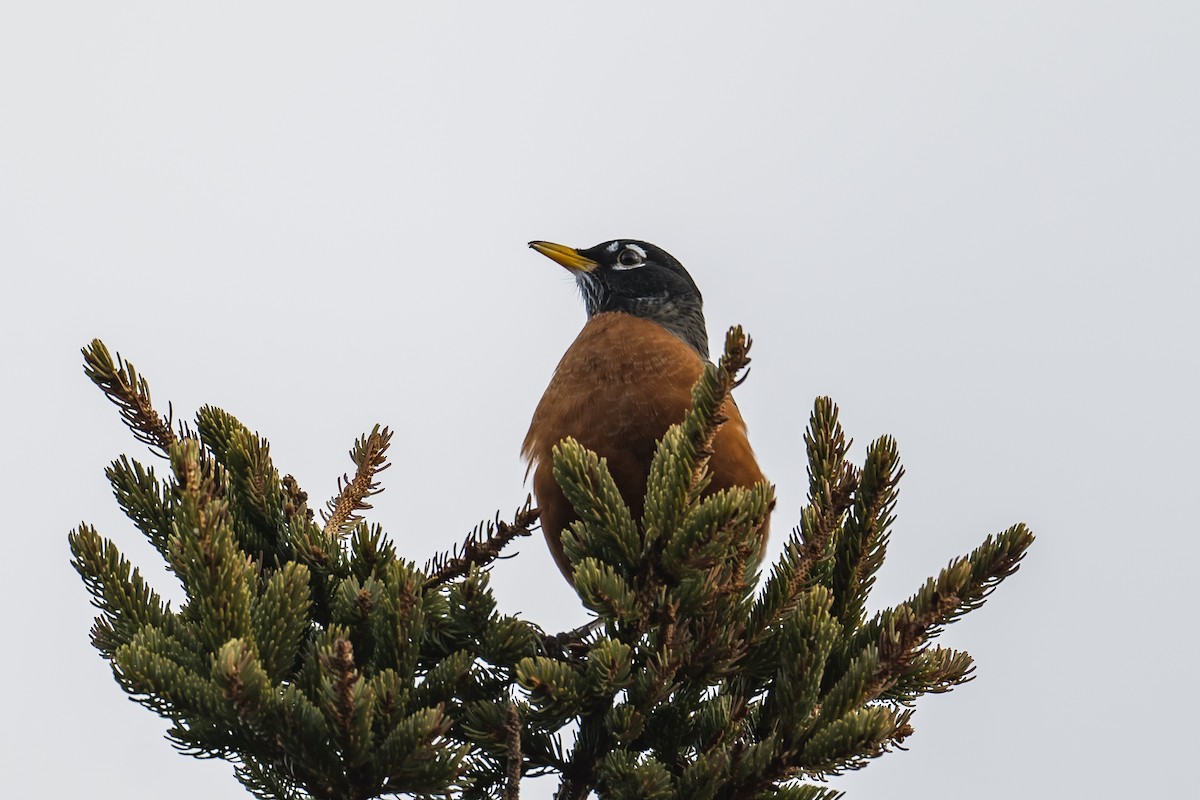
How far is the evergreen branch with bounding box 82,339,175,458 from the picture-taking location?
3.13 m

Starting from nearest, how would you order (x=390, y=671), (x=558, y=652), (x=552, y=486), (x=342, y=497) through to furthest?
(x=390, y=671), (x=558, y=652), (x=342, y=497), (x=552, y=486)

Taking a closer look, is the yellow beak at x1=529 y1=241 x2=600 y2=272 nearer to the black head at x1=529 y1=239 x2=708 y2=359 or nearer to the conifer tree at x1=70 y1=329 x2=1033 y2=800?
the black head at x1=529 y1=239 x2=708 y2=359

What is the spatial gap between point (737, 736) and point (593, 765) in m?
0.40

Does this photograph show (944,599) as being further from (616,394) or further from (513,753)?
(616,394)

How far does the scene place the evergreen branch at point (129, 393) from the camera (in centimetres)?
313

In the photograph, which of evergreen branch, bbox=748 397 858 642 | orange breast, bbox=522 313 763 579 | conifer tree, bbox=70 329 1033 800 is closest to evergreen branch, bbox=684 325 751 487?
conifer tree, bbox=70 329 1033 800

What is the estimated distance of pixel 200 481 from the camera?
2762 mm

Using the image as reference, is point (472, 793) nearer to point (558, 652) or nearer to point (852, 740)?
point (558, 652)

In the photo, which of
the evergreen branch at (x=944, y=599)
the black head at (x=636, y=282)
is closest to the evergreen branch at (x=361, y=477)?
the evergreen branch at (x=944, y=599)

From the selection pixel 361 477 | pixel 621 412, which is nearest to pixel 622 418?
pixel 621 412

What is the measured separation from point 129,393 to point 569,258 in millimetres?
5060

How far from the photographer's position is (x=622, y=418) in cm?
508

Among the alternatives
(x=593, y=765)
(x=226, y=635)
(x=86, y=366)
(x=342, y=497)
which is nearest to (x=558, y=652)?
(x=593, y=765)

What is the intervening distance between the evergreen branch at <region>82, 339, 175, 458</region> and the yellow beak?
478cm
